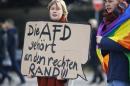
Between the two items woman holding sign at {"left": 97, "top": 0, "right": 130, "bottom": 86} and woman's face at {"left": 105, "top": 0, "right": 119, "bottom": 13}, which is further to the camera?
woman's face at {"left": 105, "top": 0, "right": 119, "bottom": 13}

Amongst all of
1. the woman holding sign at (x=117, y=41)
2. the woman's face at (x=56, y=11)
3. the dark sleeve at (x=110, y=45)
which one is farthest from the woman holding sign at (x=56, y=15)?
the dark sleeve at (x=110, y=45)

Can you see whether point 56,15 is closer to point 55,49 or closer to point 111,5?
→ point 55,49

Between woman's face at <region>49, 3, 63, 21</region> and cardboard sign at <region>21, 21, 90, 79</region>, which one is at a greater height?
woman's face at <region>49, 3, 63, 21</region>

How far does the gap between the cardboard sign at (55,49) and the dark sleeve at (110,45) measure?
1.66 feet

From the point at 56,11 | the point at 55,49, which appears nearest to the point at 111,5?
the point at 56,11

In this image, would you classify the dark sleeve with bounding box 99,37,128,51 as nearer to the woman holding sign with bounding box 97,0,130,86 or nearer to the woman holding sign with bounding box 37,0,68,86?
the woman holding sign with bounding box 97,0,130,86

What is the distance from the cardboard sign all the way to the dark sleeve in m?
0.50

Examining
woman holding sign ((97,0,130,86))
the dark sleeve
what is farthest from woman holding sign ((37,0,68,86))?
the dark sleeve

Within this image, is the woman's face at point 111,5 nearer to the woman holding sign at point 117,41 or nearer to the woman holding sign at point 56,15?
the woman holding sign at point 117,41

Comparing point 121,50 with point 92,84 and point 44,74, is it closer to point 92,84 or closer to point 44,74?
point 44,74

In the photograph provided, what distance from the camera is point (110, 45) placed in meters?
7.57

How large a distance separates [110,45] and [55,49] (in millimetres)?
997

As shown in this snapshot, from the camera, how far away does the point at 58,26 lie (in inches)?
325

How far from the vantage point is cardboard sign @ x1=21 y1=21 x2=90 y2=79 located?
8.13 m
